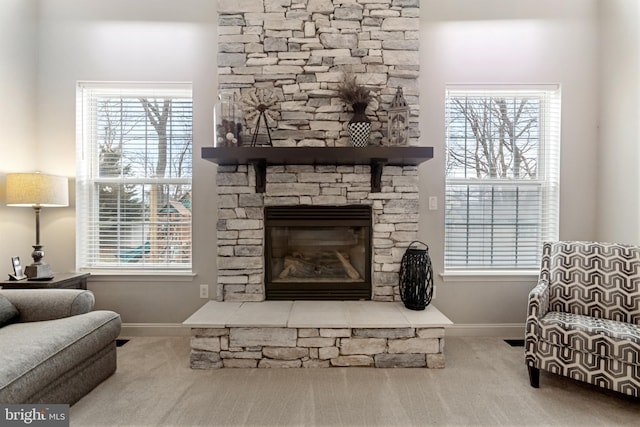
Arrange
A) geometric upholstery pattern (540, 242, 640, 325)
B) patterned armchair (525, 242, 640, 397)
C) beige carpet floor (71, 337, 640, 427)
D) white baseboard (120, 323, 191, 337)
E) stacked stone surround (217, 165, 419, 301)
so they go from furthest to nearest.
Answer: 1. white baseboard (120, 323, 191, 337)
2. stacked stone surround (217, 165, 419, 301)
3. geometric upholstery pattern (540, 242, 640, 325)
4. patterned armchair (525, 242, 640, 397)
5. beige carpet floor (71, 337, 640, 427)

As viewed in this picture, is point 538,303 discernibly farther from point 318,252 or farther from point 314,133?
point 314,133

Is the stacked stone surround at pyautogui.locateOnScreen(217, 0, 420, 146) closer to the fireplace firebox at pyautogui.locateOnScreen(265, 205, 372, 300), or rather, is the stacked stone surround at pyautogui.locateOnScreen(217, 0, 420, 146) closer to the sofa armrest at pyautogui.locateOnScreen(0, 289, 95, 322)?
the fireplace firebox at pyautogui.locateOnScreen(265, 205, 372, 300)

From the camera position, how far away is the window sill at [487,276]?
3.16 m

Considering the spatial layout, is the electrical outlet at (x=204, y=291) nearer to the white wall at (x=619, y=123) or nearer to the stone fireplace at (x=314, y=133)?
the stone fireplace at (x=314, y=133)

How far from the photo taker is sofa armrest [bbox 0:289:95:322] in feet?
7.25

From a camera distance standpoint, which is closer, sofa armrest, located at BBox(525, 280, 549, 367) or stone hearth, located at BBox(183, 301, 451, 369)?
sofa armrest, located at BBox(525, 280, 549, 367)

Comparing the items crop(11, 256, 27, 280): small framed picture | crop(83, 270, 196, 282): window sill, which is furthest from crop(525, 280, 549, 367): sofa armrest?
crop(11, 256, 27, 280): small framed picture

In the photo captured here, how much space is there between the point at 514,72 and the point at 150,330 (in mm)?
4059

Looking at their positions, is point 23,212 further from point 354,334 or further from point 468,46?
point 468,46

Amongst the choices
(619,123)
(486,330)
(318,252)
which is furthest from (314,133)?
(619,123)

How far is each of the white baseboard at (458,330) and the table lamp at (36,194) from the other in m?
0.82

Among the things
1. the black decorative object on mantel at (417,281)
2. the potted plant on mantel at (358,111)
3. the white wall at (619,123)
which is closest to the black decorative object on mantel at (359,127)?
the potted plant on mantel at (358,111)

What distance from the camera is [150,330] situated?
313 centimetres

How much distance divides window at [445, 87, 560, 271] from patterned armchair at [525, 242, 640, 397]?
531 millimetres
